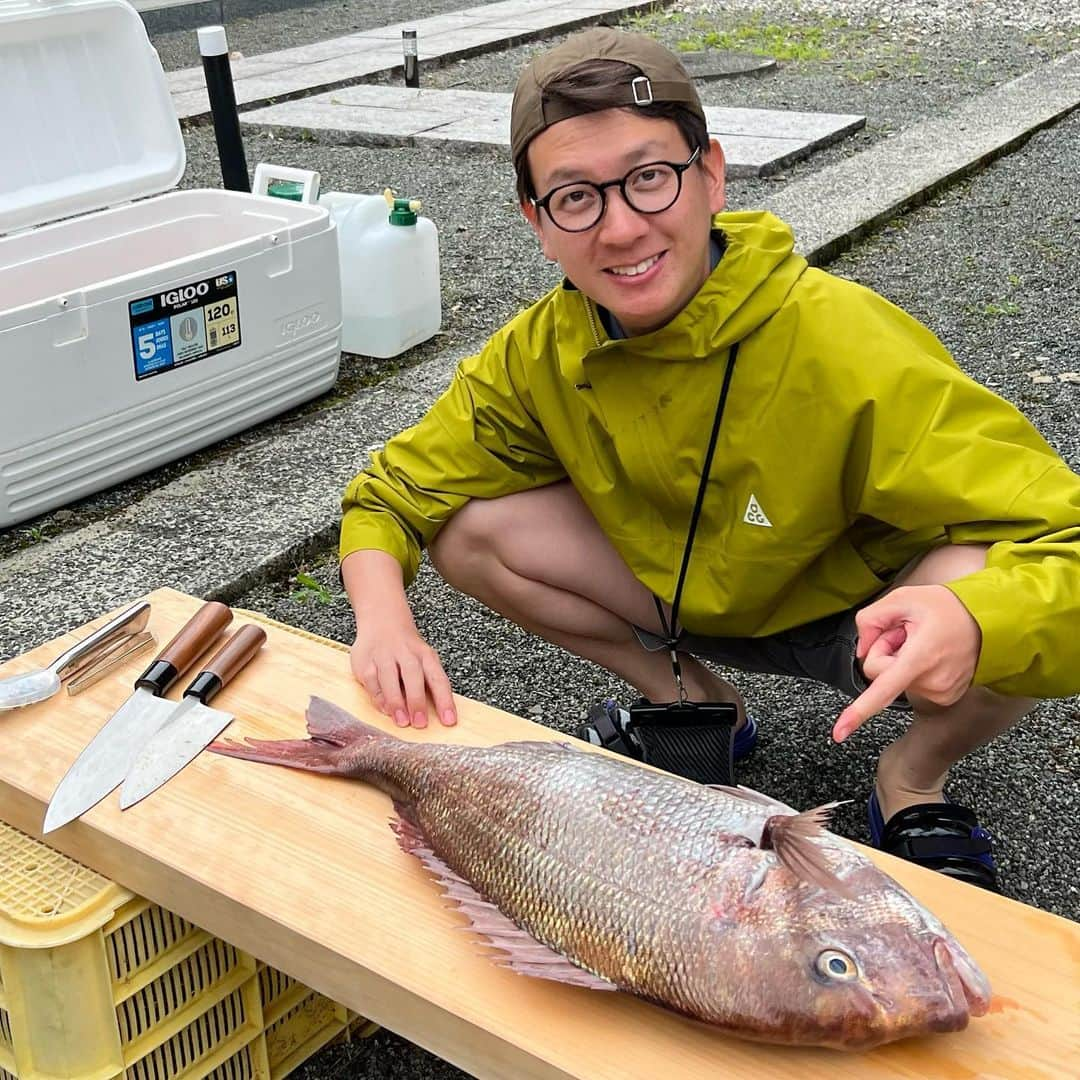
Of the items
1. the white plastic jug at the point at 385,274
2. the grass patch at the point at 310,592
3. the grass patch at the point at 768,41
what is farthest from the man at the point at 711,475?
the grass patch at the point at 768,41

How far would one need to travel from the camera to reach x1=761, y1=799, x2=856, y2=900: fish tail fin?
1.71 metres

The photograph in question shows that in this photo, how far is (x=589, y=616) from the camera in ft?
9.97

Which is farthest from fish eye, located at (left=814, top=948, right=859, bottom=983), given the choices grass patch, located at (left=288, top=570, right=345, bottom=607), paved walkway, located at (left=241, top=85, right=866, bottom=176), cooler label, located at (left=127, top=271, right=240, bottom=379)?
paved walkway, located at (left=241, top=85, right=866, bottom=176)

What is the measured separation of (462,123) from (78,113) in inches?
201

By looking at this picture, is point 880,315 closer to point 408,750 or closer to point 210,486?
point 408,750

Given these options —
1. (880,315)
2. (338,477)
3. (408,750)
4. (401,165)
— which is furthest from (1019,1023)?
(401,165)

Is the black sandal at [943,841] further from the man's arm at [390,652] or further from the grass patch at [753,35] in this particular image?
the grass patch at [753,35]

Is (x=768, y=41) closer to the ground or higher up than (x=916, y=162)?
higher up

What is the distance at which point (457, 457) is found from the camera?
9.46ft

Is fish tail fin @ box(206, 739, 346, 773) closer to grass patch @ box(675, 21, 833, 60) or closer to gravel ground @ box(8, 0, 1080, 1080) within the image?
gravel ground @ box(8, 0, 1080, 1080)

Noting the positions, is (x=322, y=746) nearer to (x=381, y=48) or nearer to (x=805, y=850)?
(x=805, y=850)

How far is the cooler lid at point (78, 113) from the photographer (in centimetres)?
456

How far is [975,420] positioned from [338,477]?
2.66 meters

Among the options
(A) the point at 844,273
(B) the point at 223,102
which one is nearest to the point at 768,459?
(B) the point at 223,102
